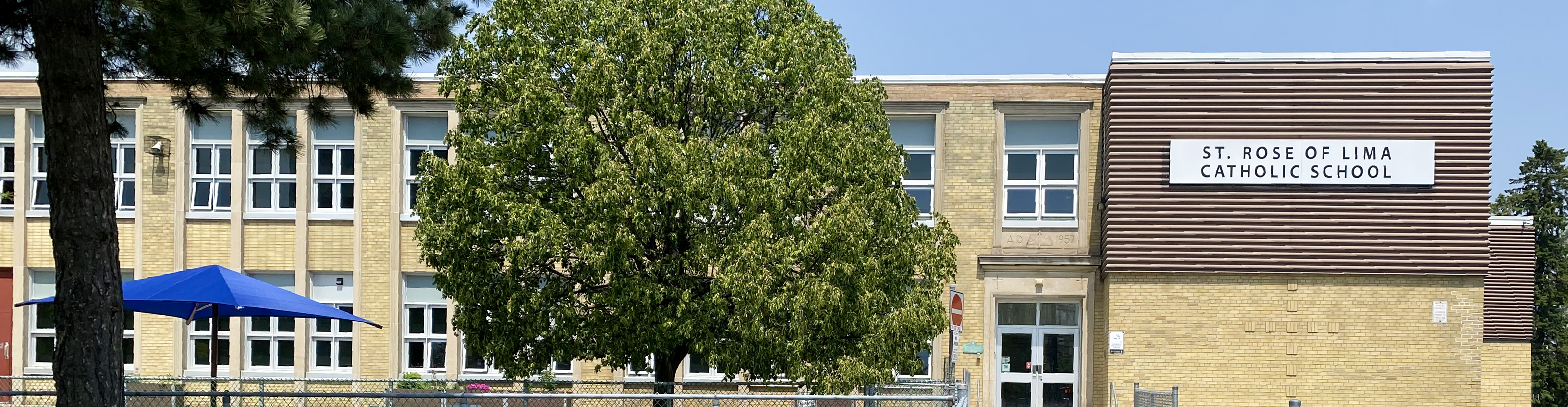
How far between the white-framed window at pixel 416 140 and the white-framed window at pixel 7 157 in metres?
6.68

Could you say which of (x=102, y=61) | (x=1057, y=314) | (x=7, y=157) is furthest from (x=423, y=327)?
(x=102, y=61)

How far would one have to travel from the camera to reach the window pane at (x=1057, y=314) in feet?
83.8

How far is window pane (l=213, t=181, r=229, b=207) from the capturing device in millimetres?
26094

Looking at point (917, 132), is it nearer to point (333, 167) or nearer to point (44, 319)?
point (333, 167)

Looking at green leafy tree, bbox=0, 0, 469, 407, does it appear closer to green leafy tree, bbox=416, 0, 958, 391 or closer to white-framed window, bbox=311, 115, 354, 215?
green leafy tree, bbox=416, 0, 958, 391

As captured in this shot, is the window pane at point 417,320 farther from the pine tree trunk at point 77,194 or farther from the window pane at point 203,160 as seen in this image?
the pine tree trunk at point 77,194

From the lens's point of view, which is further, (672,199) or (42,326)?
(42,326)

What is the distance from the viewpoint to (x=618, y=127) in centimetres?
1691

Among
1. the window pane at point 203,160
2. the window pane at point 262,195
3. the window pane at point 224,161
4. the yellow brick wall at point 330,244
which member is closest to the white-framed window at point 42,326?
the window pane at point 203,160

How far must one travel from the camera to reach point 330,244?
2594 cm

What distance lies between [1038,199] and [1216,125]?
322 cm

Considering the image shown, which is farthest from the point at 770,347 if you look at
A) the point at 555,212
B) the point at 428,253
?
the point at 428,253

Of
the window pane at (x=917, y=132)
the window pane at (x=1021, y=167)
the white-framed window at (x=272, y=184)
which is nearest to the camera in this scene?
the window pane at (x=1021, y=167)

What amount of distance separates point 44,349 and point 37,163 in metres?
3.15
